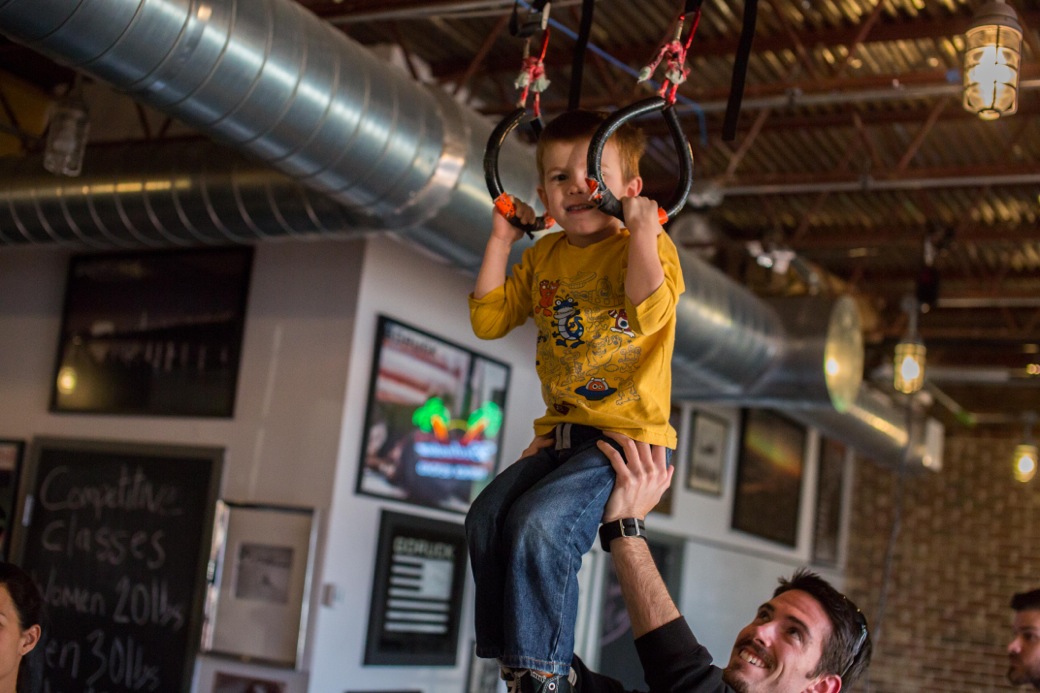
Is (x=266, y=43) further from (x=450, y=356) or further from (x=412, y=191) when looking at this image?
(x=450, y=356)

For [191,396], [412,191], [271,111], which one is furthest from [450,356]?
[271,111]

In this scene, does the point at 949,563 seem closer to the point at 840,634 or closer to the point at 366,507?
the point at 366,507

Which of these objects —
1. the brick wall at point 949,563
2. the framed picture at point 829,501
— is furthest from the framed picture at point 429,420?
the brick wall at point 949,563

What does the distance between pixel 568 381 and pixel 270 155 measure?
2.14 metres

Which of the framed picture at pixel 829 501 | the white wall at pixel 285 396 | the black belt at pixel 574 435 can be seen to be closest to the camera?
the black belt at pixel 574 435

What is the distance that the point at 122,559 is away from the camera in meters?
5.73

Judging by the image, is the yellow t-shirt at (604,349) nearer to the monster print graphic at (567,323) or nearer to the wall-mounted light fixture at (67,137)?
the monster print graphic at (567,323)

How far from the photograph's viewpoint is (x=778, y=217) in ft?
27.8

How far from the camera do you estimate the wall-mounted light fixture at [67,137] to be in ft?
15.6

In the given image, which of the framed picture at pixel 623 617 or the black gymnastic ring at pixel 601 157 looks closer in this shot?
the black gymnastic ring at pixel 601 157

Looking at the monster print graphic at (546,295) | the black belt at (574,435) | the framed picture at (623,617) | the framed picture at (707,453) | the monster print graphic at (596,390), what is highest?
the framed picture at (707,453)

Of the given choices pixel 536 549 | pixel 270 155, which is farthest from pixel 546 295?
pixel 270 155

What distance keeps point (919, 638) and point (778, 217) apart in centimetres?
577

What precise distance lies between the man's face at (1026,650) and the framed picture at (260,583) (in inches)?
118
